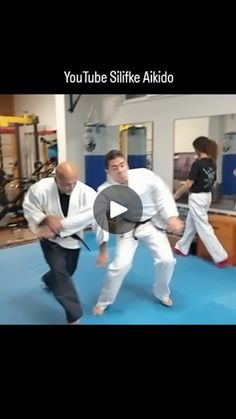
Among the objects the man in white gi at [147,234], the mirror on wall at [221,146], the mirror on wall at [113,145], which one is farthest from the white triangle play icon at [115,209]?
the mirror on wall at [113,145]

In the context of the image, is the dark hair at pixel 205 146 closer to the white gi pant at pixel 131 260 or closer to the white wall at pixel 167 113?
the white wall at pixel 167 113

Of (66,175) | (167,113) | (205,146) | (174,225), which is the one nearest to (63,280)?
(66,175)

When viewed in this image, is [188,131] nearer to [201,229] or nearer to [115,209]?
[201,229]

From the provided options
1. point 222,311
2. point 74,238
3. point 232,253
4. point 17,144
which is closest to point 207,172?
point 232,253

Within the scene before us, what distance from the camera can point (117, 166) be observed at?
2.32 m

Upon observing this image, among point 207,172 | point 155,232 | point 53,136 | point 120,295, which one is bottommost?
point 120,295

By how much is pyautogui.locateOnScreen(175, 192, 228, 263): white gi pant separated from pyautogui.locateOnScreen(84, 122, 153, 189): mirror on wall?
52.6 inches

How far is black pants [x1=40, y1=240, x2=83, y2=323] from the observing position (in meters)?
2.21

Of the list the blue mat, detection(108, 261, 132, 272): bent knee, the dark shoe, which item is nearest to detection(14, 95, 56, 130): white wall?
the blue mat

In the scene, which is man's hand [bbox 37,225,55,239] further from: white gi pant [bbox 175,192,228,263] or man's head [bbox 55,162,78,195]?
white gi pant [bbox 175,192,228,263]

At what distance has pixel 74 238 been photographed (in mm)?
2402

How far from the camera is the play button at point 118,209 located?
2.09m
